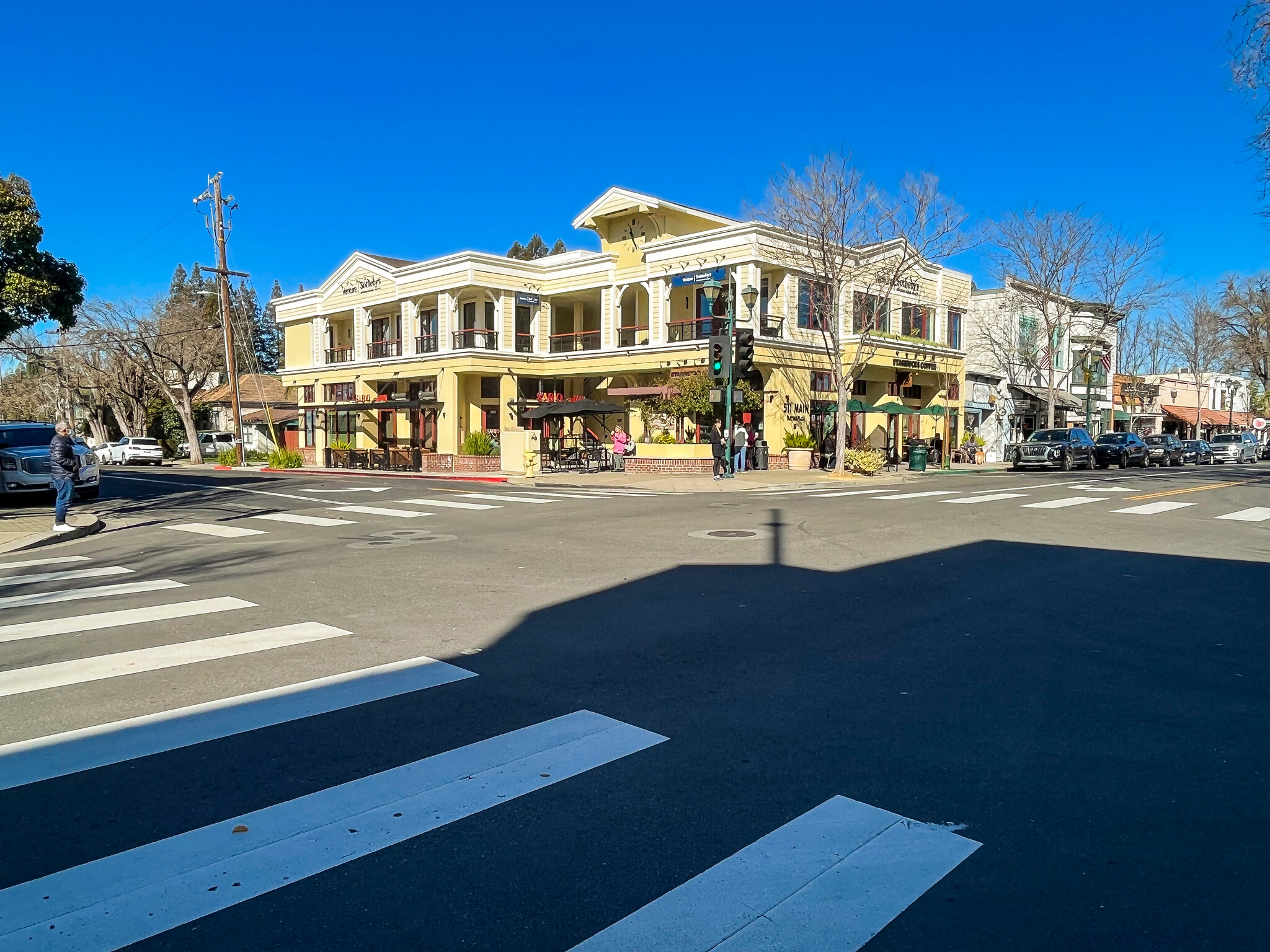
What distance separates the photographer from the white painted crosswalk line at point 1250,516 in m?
15.1

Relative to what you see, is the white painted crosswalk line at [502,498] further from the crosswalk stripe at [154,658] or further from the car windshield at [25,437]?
the crosswalk stripe at [154,658]

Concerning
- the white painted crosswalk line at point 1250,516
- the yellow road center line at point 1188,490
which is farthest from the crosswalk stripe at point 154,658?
the yellow road center line at point 1188,490

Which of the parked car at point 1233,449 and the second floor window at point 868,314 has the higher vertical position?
the second floor window at point 868,314

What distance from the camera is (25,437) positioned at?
21281 millimetres

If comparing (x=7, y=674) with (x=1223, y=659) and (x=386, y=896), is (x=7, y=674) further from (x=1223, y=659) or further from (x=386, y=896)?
(x=1223, y=659)

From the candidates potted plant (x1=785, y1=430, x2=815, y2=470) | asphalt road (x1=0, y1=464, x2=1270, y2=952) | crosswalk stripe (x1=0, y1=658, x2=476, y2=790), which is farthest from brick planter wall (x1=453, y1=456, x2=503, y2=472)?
crosswalk stripe (x1=0, y1=658, x2=476, y2=790)

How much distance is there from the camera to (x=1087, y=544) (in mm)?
11883

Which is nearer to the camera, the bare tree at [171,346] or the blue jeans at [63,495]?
the blue jeans at [63,495]

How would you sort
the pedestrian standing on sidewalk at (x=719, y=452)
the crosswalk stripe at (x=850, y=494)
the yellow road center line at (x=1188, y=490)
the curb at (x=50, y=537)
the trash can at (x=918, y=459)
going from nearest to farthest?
1. the curb at (x=50, y=537)
2. the yellow road center line at (x=1188, y=490)
3. the crosswalk stripe at (x=850, y=494)
4. the pedestrian standing on sidewalk at (x=719, y=452)
5. the trash can at (x=918, y=459)

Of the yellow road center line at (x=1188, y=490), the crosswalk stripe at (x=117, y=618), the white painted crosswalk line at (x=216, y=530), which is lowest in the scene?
the crosswalk stripe at (x=117, y=618)

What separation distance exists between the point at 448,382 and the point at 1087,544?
30.4m

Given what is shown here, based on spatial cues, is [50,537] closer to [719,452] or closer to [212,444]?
[719,452]

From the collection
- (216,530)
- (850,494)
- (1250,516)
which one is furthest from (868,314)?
(216,530)

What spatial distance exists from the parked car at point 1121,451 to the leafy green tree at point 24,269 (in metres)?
38.4
